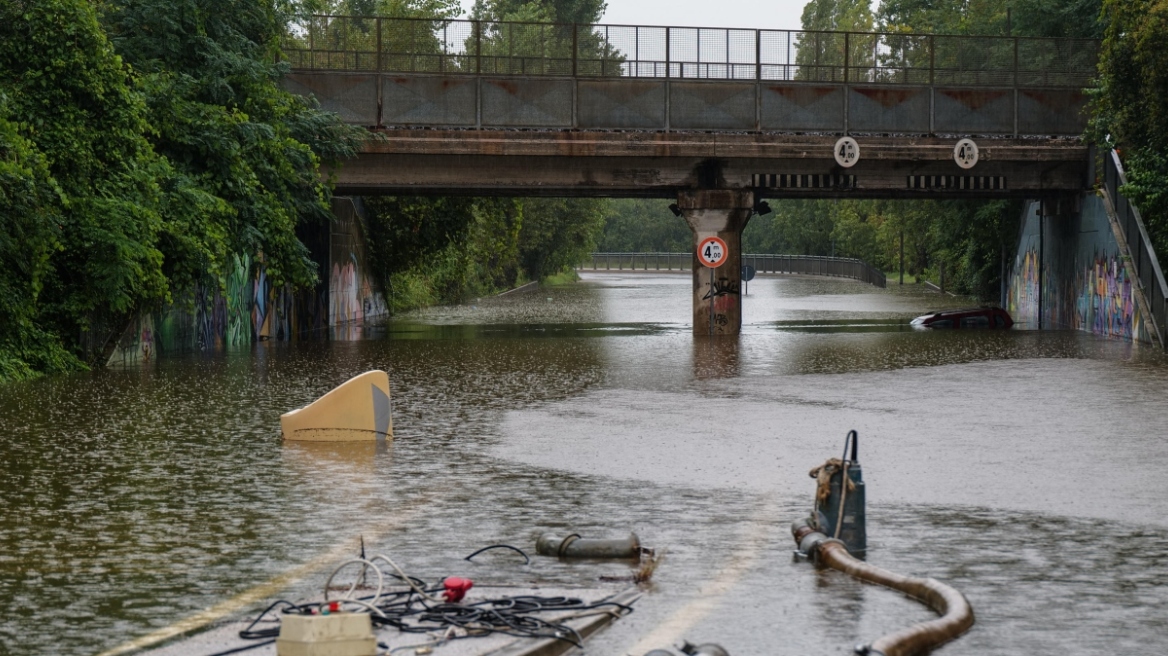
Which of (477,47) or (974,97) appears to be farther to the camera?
(974,97)

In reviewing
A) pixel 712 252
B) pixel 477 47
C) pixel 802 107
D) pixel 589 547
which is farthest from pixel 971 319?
pixel 589 547

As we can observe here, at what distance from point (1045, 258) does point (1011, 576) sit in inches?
1572

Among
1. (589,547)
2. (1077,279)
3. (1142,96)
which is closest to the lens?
(589,547)

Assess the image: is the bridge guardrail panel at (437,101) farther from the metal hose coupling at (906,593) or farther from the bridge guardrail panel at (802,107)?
the metal hose coupling at (906,593)

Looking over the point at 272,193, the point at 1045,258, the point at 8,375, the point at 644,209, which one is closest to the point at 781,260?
the point at 644,209

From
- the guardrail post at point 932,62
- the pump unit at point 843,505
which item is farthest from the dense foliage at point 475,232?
the pump unit at point 843,505

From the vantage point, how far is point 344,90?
38.9 m

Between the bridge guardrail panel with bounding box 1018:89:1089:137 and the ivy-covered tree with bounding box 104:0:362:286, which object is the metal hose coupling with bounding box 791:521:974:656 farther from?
the bridge guardrail panel with bounding box 1018:89:1089:137

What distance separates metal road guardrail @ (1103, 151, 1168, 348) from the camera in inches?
1368

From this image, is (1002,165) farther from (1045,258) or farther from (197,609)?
(197,609)

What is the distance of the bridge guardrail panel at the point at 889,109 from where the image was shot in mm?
41031

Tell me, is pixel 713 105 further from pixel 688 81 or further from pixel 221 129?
pixel 221 129

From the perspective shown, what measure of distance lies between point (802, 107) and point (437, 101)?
8906mm

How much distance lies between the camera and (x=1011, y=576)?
9.46 metres
